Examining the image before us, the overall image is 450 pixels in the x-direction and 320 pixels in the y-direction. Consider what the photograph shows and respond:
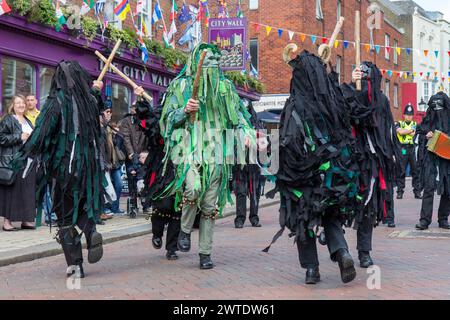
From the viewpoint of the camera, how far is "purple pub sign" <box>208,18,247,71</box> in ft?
54.7

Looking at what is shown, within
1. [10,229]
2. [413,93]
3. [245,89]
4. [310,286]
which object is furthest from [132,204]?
[413,93]

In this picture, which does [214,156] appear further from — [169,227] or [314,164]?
[314,164]

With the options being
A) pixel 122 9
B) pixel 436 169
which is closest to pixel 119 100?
pixel 122 9

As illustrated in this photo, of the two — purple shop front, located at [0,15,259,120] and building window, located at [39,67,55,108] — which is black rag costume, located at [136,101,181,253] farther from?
building window, located at [39,67,55,108]

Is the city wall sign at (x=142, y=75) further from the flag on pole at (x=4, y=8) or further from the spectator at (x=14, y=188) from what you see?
the spectator at (x=14, y=188)

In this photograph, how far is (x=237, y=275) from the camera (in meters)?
6.33

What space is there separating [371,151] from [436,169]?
13.0 feet

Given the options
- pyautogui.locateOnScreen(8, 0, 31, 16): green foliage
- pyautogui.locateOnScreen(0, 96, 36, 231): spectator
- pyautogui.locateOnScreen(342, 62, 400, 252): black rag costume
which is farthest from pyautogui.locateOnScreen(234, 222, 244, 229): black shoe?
pyautogui.locateOnScreen(8, 0, 31, 16): green foliage

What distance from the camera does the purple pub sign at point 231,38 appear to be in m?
16.7

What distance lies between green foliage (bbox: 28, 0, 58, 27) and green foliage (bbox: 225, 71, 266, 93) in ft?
31.1
